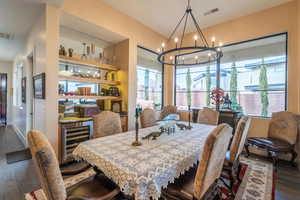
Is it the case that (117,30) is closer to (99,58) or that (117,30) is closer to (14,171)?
(99,58)

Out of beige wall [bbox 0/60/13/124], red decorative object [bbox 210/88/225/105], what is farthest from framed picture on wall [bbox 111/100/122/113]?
beige wall [bbox 0/60/13/124]

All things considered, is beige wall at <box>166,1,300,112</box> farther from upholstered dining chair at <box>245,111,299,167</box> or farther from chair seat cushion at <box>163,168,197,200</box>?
chair seat cushion at <box>163,168,197,200</box>

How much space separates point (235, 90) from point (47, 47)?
14.4 ft

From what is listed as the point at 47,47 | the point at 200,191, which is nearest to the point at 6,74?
the point at 47,47

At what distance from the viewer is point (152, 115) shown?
3170 mm

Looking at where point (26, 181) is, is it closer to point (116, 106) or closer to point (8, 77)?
point (116, 106)

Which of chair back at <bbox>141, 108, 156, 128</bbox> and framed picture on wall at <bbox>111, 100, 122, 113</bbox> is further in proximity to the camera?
framed picture on wall at <bbox>111, 100, 122, 113</bbox>

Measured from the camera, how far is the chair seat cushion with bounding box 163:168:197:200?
4.10 ft

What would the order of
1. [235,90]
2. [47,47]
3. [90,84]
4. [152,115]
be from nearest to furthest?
[47,47]
[152,115]
[90,84]
[235,90]

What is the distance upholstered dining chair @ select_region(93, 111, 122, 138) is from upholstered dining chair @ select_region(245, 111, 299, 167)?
2.79 m

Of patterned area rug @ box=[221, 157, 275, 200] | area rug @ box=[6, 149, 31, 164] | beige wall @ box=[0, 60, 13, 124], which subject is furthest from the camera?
beige wall @ box=[0, 60, 13, 124]

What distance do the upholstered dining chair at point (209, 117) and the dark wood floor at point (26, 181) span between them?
1.37m

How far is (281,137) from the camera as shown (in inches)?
114

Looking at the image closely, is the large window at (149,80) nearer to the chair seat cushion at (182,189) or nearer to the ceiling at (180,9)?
the ceiling at (180,9)
